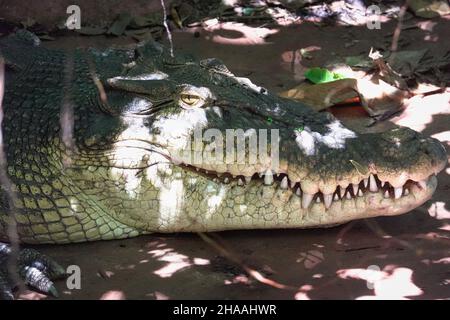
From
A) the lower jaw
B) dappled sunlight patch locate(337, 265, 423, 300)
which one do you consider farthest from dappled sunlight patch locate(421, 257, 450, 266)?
the lower jaw

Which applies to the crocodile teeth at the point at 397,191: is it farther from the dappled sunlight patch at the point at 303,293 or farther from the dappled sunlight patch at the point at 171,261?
the dappled sunlight patch at the point at 171,261

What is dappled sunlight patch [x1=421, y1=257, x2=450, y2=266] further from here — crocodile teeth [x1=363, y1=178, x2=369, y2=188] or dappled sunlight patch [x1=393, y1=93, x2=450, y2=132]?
dappled sunlight patch [x1=393, y1=93, x2=450, y2=132]

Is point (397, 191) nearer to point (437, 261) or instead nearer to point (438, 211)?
point (437, 261)

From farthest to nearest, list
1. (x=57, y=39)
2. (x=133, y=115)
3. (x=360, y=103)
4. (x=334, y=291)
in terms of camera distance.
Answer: (x=57, y=39) → (x=360, y=103) → (x=133, y=115) → (x=334, y=291)

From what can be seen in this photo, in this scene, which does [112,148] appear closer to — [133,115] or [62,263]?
[133,115]

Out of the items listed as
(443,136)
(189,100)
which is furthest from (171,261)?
(443,136)

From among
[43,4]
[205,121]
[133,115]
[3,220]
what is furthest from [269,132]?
[43,4]

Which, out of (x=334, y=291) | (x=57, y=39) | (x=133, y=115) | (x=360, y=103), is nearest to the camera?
(x=334, y=291)
